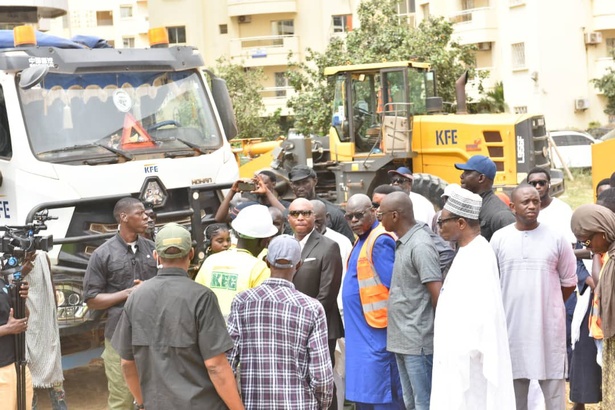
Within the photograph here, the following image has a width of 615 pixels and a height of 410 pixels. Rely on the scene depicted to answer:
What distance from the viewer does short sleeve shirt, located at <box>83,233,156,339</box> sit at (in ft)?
24.1

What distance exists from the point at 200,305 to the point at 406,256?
1701mm

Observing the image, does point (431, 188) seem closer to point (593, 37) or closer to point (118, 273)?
point (118, 273)

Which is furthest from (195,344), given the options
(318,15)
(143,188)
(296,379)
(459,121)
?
(318,15)

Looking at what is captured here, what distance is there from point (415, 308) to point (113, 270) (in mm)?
2195

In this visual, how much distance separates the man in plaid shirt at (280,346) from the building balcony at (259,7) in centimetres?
4077

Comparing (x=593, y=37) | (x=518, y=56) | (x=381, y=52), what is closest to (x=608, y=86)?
(x=593, y=37)

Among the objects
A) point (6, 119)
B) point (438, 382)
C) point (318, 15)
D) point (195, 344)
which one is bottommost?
point (438, 382)

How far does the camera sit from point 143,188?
364 inches

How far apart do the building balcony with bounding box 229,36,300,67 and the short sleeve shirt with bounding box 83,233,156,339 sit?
37.9 meters

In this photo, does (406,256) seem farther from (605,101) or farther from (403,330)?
(605,101)

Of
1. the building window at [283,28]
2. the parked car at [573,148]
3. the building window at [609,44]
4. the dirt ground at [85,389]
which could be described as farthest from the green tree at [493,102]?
the dirt ground at [85,389]

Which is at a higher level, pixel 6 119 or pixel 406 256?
pixel 6 119

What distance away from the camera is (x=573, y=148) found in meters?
30.4

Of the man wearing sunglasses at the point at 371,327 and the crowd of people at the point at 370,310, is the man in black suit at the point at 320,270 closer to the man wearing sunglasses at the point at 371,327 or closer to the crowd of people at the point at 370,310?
the crowd of people at the point at 370,310
